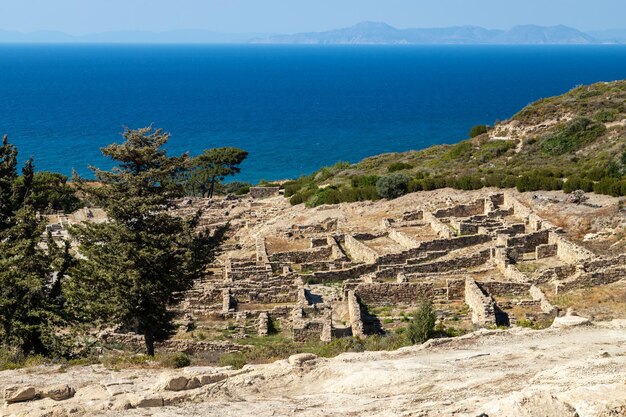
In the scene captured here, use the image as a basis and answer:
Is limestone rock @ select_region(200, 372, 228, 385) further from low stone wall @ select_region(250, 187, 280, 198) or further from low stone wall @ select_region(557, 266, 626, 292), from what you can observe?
low stone wall @ select_region(250, 187, 280, 198)

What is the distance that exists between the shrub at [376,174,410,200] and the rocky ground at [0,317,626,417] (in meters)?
29.6

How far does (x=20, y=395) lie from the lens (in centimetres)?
1213

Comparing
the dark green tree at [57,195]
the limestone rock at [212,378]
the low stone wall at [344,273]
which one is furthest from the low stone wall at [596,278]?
the dark green tree at [57,195]

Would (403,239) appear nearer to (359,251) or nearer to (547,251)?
(359,251)

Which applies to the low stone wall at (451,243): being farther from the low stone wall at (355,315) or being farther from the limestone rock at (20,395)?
the limestone rock at (20,395)

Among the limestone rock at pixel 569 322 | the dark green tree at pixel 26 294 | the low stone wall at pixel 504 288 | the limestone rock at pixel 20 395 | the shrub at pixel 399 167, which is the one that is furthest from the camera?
the shrub at pixel 399 167

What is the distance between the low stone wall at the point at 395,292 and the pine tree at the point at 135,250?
7362mm

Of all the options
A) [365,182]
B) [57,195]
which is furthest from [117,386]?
Result: [57,195]

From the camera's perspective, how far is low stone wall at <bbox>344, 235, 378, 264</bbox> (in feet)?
104

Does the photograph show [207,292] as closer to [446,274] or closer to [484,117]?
[446,274]

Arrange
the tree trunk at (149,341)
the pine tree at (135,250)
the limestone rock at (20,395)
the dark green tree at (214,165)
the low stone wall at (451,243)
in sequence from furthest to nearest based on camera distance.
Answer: the dark green tree at (214,165), the low stone wall at (451,243), the tree trunk at (149,341), the pine tree at (135,250), the limestone rock at (20,395)

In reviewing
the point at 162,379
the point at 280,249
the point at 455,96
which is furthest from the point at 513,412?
the point at 455,96

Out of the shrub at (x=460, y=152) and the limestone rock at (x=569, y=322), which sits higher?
the shrub at (x=460, y=152)

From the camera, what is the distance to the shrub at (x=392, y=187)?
44.7 metres
